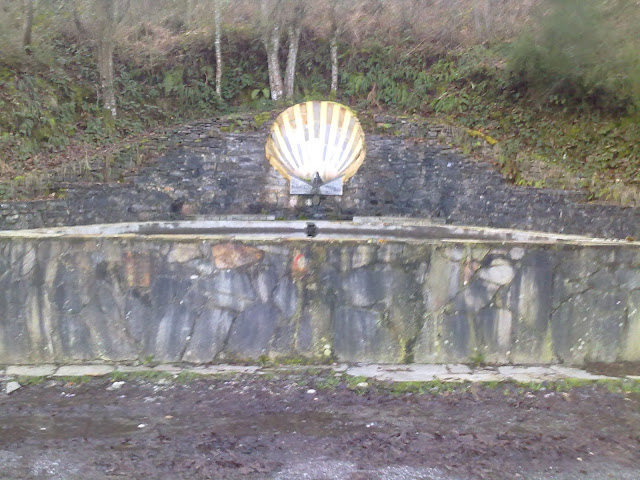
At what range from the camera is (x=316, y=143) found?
9.71m

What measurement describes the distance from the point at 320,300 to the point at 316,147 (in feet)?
21.5

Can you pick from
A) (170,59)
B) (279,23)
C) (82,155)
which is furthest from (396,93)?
(82,155)

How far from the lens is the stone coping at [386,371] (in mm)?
3254

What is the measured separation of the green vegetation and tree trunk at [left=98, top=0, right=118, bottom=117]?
18 cm

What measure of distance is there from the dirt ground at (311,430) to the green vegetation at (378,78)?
19.7 feet

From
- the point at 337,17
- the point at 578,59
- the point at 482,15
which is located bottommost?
the point at 578,59

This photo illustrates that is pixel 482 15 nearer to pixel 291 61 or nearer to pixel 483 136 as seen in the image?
pixel 483 136

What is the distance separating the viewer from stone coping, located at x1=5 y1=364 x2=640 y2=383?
325 cm

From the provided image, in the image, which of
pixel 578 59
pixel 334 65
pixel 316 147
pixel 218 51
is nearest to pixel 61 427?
pixel 316 147

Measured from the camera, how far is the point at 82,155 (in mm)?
9547

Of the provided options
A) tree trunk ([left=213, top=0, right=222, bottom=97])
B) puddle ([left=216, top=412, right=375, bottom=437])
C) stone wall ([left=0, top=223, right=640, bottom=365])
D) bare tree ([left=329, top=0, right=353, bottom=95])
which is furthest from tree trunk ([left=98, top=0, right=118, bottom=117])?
puddle ([left=216, top=412, right=375, bottom=437])

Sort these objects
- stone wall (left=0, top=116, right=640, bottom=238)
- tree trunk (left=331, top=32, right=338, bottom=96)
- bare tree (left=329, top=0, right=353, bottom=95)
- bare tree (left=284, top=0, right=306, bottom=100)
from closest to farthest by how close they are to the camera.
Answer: stone wall (left=0, top=116, right=640, bottom=238) < bare tree (left=284, top=0, right=306, bottom=100) < tree trunk (left=331, top=32, right=338, bottom=96) < bare tree (left=329, top=0, right=353, bottom=95)

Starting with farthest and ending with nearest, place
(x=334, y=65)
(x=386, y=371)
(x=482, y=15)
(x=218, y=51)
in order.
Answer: (x=482, y=15) < (x=334, y=65) < (x=218, y=51) < (x=386, y=371)

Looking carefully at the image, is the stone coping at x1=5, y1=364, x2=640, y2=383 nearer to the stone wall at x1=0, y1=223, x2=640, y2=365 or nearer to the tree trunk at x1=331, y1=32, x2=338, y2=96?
the stone wall at x1=0, y1=223, x2=640, y2=365
